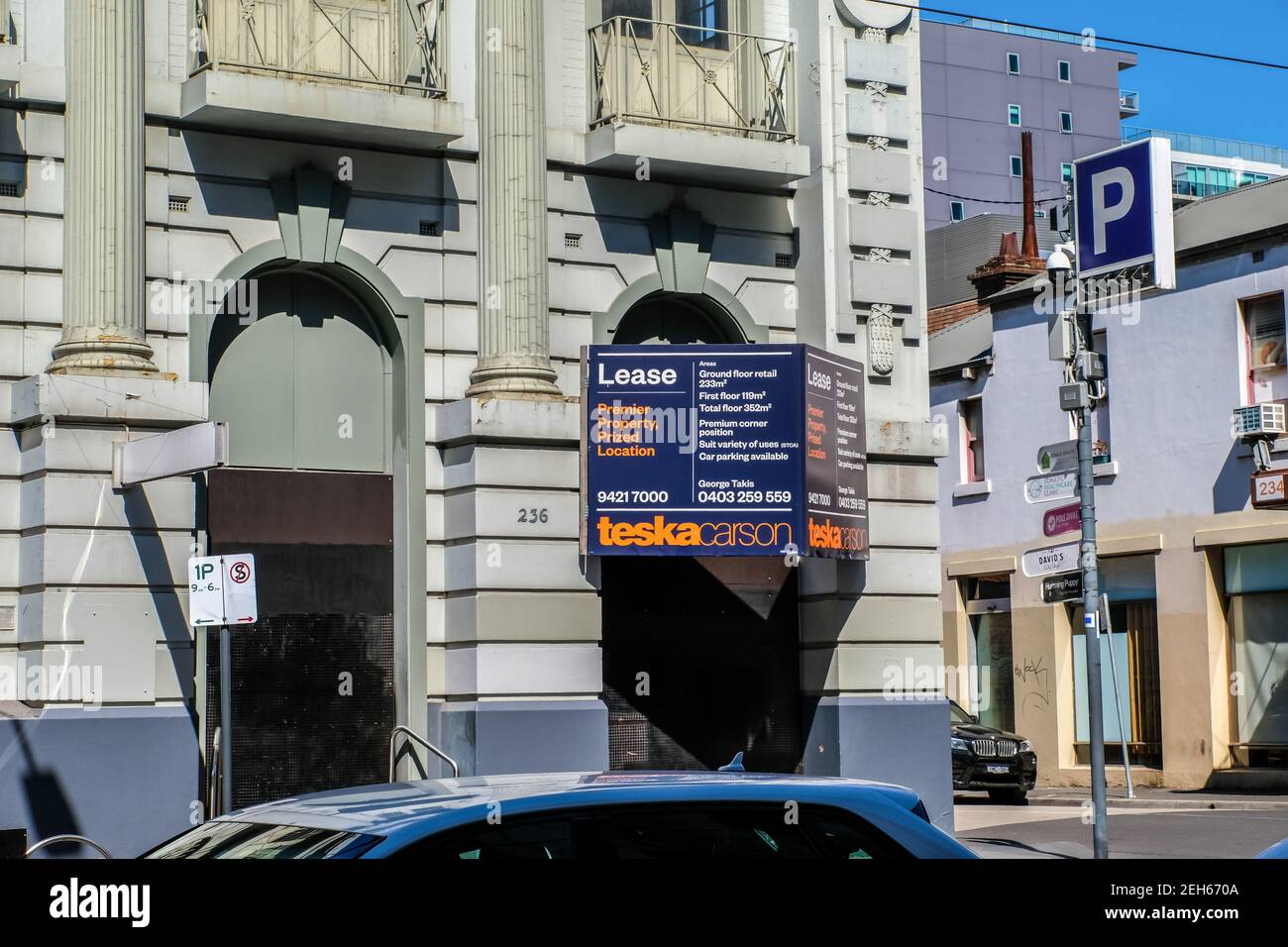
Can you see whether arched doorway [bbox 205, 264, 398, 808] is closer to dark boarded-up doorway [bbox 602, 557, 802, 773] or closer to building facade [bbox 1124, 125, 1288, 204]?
dark boarded-up doorway [bbox 602, 557, 802, 773]

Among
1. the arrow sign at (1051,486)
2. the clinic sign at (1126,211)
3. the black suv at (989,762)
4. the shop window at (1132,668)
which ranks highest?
the clinic sign at (1126,211)

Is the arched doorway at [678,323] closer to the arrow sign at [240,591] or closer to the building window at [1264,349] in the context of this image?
the arrow sign at [240,591]

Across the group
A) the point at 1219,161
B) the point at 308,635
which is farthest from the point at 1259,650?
the point at 1219,161

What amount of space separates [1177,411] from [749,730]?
13482 millimetres

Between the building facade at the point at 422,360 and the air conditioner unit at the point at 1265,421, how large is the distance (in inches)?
384

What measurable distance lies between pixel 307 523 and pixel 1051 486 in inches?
282

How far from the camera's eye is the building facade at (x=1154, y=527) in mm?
28359

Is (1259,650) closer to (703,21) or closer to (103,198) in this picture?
(703,21)

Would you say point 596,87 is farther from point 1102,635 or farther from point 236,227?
point 1102,635

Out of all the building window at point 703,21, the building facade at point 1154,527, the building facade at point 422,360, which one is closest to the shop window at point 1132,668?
the building facade at point 1154,527

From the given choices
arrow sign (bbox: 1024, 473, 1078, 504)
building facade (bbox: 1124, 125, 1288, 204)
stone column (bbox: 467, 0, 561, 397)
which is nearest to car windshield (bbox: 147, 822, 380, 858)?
stone column (bbox: 467, 0, 561, 397)

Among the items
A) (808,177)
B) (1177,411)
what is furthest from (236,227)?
(1177,411)

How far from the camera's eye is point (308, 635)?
1741cm

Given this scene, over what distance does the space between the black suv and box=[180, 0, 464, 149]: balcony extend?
44.9ft
